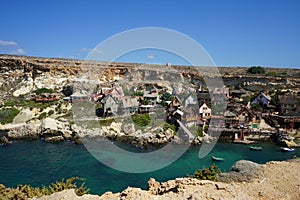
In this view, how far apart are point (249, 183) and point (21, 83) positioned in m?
46.8

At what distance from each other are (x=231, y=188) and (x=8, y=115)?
110 ft

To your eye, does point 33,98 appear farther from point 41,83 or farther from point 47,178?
point 47,178

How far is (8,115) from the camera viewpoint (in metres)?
33.9

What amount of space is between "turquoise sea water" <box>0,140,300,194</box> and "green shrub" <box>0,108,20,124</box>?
8.42 meters

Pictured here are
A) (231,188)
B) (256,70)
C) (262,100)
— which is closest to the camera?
(231,188)

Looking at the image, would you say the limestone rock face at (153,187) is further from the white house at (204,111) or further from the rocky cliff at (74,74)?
the rocky cliff at (74,74)

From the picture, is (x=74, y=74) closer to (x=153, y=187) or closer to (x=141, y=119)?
(x=141, y=119)

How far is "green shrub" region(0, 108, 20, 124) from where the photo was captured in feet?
107

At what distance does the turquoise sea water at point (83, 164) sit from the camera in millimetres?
17281

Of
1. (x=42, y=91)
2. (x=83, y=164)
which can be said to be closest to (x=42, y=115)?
(x=42, y=91)

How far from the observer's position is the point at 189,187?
888 cm

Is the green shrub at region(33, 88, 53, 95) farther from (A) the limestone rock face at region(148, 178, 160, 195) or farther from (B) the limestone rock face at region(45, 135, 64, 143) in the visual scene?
(A) the limestone rock face at region(148, 178, 160, 195)

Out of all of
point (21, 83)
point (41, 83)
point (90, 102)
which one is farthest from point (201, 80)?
point (21, 83)

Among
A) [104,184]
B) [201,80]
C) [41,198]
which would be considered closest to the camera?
[41,198]
